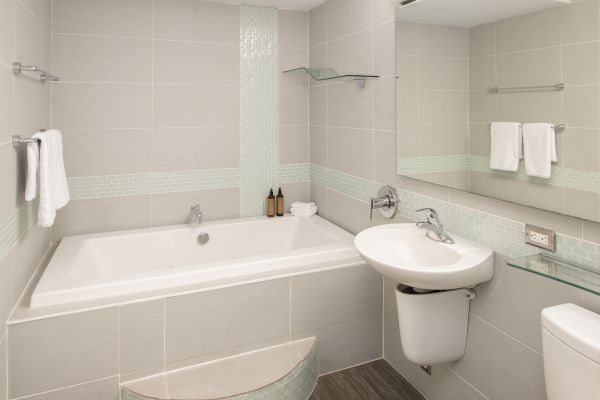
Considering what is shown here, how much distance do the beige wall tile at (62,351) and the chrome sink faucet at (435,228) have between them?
1.42m

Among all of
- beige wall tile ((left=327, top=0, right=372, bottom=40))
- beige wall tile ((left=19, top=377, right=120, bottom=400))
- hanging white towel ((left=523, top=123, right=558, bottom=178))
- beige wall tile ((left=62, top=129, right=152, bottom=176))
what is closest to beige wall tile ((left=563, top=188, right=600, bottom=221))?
hanging white towel ((left=523, top=123, right=558, bottom=178))

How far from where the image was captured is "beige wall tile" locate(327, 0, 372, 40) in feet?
8.17

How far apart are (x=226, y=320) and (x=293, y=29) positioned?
2.22 m

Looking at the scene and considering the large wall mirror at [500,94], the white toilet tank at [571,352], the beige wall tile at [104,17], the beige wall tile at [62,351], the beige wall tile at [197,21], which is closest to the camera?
the white toilet tank at [571,352]

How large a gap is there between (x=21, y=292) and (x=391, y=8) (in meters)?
2.28

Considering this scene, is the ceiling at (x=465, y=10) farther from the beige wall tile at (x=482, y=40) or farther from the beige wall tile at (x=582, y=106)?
the beige wall tile at (x=582, y=106)

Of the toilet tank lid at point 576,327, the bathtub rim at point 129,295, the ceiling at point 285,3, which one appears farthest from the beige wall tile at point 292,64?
the toilet tank lid at point 576,327

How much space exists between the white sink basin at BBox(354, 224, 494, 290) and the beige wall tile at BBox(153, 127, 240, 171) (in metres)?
1.49

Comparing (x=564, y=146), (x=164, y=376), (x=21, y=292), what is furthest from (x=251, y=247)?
(x=564, y=146)

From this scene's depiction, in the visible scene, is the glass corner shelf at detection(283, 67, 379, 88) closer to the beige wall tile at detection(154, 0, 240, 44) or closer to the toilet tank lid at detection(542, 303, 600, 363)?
the beige wall tile at detection(154, 0, 240, 44)

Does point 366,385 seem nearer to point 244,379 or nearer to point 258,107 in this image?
point 244,379

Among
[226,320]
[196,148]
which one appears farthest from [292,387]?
[196,148]

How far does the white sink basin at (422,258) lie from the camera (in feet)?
4.99

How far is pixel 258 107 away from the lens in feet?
10.4
